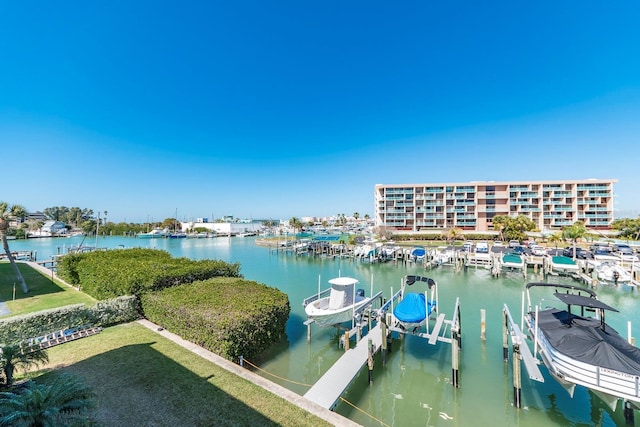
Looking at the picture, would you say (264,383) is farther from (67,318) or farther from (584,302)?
(584,302)

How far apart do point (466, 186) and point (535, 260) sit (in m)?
37.5

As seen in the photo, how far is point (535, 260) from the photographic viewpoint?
30312mm

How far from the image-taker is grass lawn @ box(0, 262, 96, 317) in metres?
14.3

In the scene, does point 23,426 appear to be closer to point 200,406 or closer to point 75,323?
point 200,406

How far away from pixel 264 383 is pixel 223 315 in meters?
2.86

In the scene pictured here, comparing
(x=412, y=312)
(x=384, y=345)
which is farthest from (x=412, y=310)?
(x=384, y=345)

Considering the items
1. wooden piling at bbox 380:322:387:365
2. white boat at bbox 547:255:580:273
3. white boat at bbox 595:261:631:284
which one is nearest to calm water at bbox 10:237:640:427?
wooden piling at bbox 380:322:387:365

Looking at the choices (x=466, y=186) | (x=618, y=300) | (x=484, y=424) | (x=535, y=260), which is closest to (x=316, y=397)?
(x=484, y=424)

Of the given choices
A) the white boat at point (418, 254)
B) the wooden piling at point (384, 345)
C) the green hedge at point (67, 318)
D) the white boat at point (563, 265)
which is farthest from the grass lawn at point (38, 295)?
the white boat at point (563, 265)

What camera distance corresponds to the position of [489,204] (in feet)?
210

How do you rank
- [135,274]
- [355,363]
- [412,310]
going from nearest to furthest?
[355,363], [412,310], [135,274]

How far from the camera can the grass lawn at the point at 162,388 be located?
5984 mm

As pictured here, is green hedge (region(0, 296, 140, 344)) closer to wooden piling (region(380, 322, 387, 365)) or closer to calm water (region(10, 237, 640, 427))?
calm water (region(10, 237, 640, 427))

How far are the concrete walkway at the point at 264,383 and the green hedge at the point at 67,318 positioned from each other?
1.79 m
